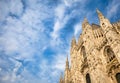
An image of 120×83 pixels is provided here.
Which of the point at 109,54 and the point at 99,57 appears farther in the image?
the point at 99,57

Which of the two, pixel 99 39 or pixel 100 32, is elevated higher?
pixel 100 32

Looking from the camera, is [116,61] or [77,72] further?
[77,72]

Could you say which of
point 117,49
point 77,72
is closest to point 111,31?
point 117,49

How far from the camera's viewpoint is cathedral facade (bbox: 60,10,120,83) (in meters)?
20.0

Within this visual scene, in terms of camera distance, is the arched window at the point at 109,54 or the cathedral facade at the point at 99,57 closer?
the cathedral facade at the point at 99,57

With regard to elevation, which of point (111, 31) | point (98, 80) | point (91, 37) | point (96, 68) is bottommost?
point (98, 80)

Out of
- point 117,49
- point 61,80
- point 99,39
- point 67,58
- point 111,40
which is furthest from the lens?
point 67,58

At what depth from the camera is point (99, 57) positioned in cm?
2303

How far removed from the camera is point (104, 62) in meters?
22.1

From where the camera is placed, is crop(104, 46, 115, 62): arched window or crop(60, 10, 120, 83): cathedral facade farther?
crop(104, 46, 115, 62): arched window

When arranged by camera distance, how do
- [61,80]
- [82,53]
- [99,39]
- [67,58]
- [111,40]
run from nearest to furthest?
[111,40], [99,39], [82,53], [61,80], [67,58]

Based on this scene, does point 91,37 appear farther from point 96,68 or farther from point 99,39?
point 96,68

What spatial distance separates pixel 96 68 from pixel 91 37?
769 centimetres

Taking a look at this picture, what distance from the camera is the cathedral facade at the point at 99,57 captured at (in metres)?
20.0
